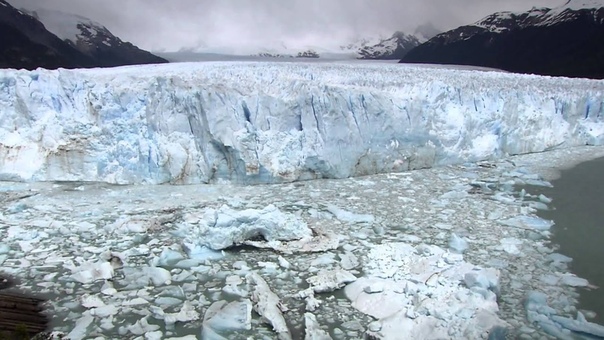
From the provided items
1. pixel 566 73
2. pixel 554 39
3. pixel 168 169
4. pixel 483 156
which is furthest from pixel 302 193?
pixel 554 39

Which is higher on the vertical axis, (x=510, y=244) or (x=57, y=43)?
(x=57, y=43)

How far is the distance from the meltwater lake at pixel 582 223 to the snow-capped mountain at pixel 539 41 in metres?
11.2

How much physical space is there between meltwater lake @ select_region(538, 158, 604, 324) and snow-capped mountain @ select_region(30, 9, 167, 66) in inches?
667

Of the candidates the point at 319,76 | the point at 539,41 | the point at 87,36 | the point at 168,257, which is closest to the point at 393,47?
the point at 539,41

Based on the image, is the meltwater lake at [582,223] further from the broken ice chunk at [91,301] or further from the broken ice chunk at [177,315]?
the broken ice chunk at [91,301]

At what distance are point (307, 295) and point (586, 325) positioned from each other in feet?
6.52

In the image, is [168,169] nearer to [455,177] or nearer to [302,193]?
[302,193]

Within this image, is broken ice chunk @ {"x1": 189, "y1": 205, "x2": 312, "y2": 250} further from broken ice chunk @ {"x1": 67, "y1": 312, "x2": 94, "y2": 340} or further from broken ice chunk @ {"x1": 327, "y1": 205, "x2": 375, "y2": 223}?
broken ice chunk @ {"x1": 67, "y1": 312, "x2": 94, "y2": 340}

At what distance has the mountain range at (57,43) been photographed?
59.3ft

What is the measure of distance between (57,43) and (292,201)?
18.0 m

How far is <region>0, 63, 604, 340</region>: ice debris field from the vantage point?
3.46 m

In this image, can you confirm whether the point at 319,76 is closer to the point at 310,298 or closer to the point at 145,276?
the point at 145,276

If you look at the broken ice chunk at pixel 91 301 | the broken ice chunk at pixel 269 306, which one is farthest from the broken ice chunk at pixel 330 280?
the broken ice chunk at pixel 91 301

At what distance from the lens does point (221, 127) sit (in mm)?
7152
